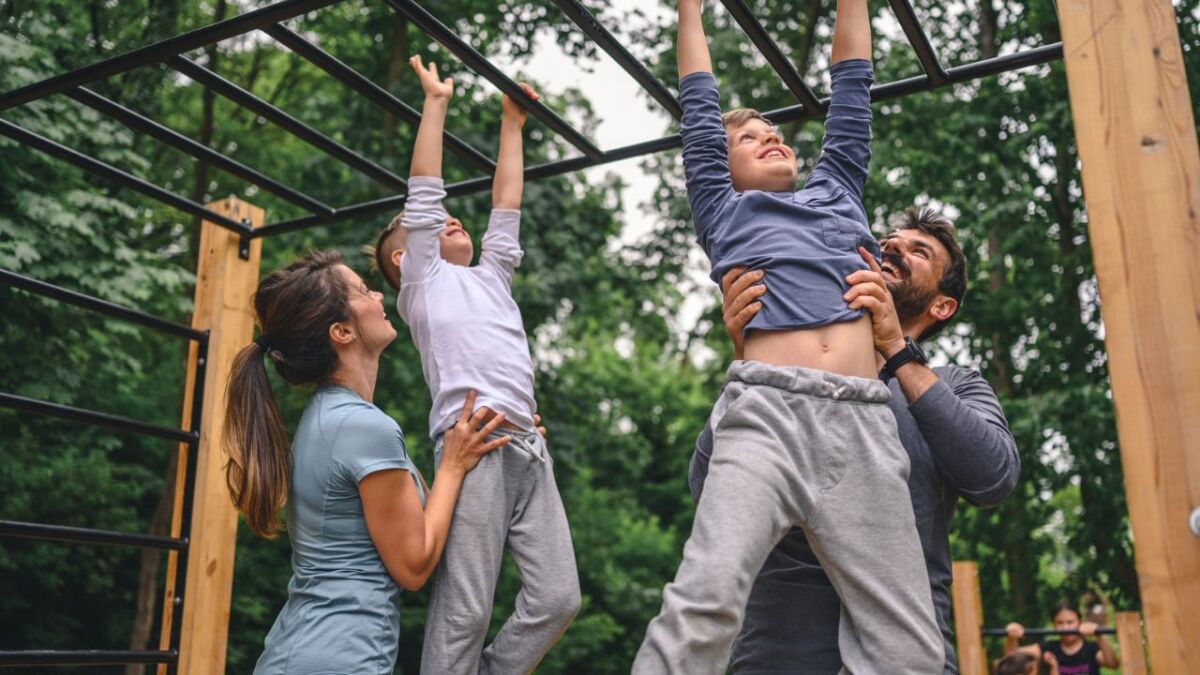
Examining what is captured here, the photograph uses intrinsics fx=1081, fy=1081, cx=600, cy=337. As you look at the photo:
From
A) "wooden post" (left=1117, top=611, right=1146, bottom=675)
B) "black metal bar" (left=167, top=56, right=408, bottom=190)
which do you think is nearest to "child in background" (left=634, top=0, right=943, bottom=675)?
"black metal bar" (left=167, top=56, right=408, bottom=190)

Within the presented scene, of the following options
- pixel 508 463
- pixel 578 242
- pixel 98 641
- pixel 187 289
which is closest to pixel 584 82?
pixel 578 242

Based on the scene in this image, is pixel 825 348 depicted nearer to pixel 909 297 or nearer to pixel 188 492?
pixel 909 297

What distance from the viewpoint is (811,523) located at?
1.68 metres

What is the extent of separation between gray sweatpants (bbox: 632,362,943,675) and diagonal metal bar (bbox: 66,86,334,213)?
1.86m

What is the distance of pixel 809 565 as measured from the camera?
6.17 ft

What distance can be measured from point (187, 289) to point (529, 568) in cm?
751

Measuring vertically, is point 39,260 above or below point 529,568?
above

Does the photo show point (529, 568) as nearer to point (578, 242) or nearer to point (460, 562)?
point (460, 562)

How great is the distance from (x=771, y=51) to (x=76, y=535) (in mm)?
2167

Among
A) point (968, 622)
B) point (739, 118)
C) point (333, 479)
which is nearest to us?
point (333, 479)

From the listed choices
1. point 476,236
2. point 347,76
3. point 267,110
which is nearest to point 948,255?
point 347,76

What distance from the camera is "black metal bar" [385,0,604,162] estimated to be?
7.91ft

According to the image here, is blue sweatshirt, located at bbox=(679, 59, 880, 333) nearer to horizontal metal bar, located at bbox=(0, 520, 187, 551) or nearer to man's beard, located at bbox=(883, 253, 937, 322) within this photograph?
man's beard, located at bbox=(883, 253, 937, 322)

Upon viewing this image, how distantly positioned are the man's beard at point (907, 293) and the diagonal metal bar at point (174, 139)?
1.82 meters
